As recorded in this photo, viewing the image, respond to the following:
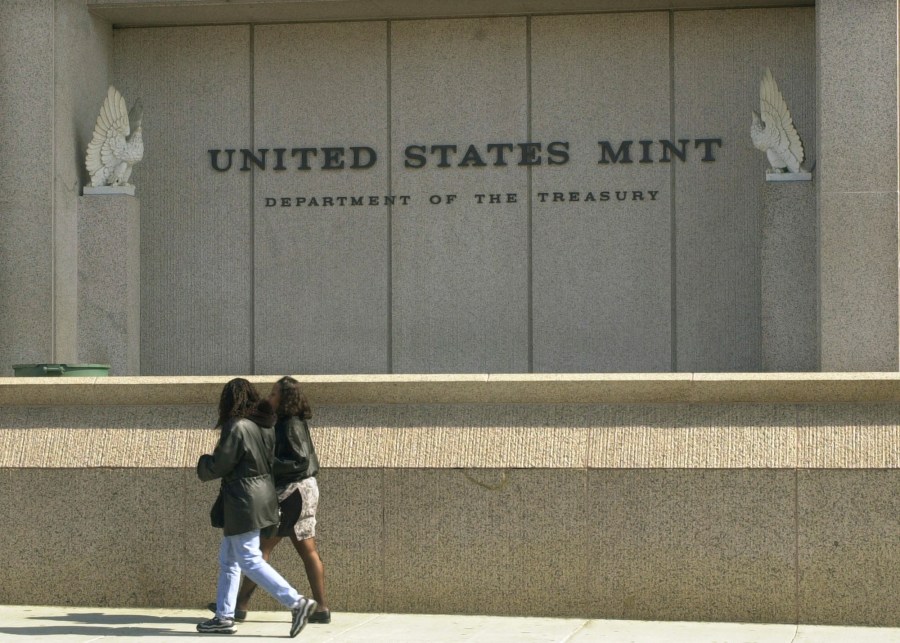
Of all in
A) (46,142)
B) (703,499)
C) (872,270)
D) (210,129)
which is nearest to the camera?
(703,499)

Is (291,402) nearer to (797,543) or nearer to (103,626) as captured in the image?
(103,626)

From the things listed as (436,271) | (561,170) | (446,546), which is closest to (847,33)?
(561,170)

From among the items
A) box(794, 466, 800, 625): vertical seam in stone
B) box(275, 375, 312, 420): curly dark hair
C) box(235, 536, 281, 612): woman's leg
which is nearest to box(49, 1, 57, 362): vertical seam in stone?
box(235, 536, 281, 612): woman's leg

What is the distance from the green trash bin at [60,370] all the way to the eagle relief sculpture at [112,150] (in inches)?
98.6

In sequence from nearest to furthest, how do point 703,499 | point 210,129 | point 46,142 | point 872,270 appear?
point 703,499, point 872,270, point 46,142, point 210,129

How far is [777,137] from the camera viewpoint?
14.1 metres

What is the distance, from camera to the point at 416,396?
991cm

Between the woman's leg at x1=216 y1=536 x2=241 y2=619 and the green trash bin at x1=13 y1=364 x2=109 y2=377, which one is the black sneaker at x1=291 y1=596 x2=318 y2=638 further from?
the green trash bin at x1=13 y1=364 x2=109 y2=377

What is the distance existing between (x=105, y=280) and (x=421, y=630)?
7083mm

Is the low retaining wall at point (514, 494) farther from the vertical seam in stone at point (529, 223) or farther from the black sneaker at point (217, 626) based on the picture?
the vertical seam in stone at point (529, 223)

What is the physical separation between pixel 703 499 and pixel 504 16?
7.32 metres

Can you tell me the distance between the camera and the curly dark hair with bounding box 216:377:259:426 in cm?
873

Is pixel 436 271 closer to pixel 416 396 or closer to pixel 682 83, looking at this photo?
pixel 682 83

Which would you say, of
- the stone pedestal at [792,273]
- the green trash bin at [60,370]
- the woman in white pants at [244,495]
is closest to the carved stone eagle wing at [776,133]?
the stone pedestal at [792,273]
